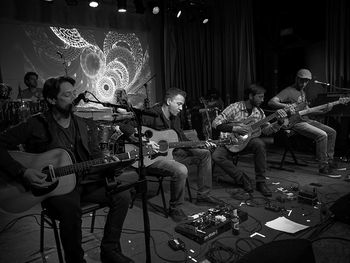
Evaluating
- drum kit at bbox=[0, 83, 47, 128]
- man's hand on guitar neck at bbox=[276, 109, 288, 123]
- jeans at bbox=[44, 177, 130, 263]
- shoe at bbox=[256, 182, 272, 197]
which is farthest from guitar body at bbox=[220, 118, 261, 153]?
drum kit at bbox=[0, 83, 47, 128]

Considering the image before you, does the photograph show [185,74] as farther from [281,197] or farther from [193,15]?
[281,197]

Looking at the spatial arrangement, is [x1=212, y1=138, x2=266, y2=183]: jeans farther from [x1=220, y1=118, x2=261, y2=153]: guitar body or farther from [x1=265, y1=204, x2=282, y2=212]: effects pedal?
[x1=265, y1=204, x2=282, y2=212]: effects pedal

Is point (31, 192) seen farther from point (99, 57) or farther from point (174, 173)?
point (99, 57)

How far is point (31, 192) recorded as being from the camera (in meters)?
2.21

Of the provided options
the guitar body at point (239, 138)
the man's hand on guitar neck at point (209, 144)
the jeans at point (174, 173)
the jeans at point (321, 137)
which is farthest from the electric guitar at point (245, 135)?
the jeans at point (321, 137)

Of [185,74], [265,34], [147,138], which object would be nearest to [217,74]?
[185,74]

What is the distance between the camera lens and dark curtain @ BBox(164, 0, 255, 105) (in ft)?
26.6

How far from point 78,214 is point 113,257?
468 mm

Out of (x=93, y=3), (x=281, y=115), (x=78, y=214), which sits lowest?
(x=78, y=214)

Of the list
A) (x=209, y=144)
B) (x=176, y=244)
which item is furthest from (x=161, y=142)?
(x=176, y=244)

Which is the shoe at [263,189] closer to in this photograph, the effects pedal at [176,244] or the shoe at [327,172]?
the shoe at [327,172]

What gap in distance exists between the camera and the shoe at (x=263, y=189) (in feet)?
12.8

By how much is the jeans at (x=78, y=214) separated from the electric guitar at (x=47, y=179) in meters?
0.08

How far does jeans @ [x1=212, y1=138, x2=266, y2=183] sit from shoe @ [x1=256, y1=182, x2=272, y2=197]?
2.2 inches
